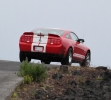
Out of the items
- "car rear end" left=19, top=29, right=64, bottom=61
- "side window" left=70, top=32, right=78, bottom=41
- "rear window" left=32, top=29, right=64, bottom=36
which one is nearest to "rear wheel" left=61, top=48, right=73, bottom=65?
"car rear end" left=19, top=29, right=64, bottom=61

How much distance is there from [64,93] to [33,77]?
144cm

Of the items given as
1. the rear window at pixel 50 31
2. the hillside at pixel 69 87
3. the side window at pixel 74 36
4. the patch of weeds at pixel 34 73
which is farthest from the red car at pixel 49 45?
the patch of weeds at pixel 34 73

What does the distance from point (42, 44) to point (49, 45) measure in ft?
0.78

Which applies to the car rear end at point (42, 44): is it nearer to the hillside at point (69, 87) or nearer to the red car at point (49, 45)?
the red car at point (49, 45)

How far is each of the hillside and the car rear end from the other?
4330mm

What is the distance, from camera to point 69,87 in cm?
1068

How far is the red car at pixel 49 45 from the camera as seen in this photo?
59.1ft

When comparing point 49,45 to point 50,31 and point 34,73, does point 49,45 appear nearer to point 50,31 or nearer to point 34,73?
point 50,31

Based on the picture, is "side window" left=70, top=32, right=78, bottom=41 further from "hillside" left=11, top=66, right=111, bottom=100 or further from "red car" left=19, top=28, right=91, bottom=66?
"hillside" left=11, top=66, right=111, bottom=100

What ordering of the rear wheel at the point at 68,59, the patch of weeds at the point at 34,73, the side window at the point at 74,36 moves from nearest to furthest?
the patch of weeds at the point at 34,73 → the rear wheel at the point at 68,59 → the side window at the point at 74,36

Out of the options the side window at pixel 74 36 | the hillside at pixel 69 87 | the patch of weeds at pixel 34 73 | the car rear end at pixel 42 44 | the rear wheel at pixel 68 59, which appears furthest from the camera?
the side window at pixel 74 36

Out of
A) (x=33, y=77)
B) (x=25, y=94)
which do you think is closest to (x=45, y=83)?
(x=33, y=77)

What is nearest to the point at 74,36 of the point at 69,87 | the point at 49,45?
the point at 49,45

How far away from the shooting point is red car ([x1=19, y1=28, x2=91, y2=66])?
18.0 meters
